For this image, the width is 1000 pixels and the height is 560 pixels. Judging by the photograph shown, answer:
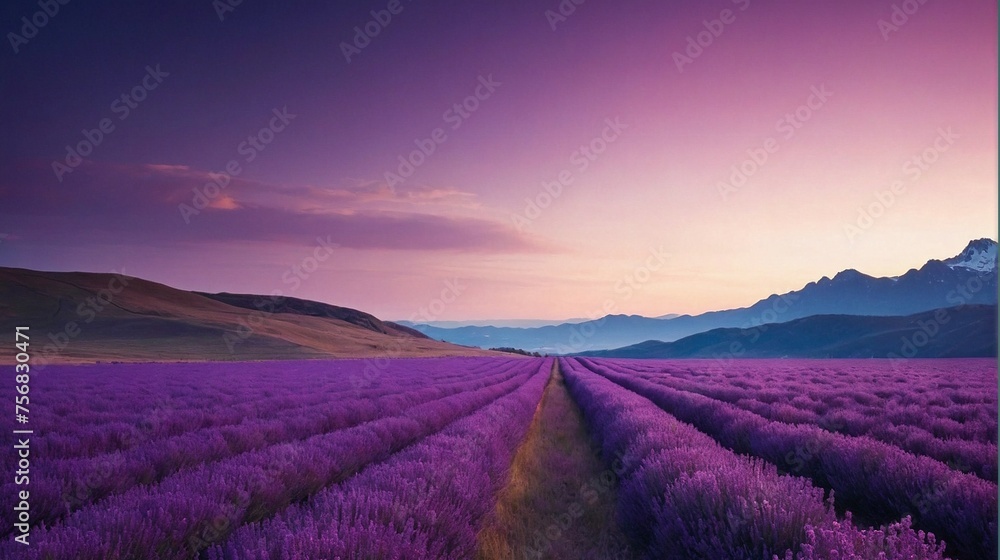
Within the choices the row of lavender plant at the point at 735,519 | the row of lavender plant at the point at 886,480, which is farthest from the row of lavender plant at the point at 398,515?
the row of lavender plant at the point at 886,480

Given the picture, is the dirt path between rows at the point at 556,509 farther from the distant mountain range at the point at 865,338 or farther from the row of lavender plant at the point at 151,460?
the distant mountain range at the point at 865,338

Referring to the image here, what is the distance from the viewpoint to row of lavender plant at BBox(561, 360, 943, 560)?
2.15 m

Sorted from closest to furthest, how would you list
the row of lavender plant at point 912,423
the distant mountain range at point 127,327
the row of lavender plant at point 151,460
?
the row of lavender plant at point 151,460 → the row of lavender plant at point 912,423 → the distant mountain range at point 127,327

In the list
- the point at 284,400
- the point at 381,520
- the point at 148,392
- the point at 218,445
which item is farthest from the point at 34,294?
the point at 381,520

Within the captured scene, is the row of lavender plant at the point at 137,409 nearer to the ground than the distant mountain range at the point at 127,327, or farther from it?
nearer to the ground

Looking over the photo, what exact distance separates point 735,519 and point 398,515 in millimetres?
1982

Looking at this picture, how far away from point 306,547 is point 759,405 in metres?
9.67

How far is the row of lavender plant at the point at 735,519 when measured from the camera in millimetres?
2152

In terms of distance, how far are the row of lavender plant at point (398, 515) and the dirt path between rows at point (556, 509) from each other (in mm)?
295

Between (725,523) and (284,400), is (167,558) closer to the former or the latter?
(725,523)

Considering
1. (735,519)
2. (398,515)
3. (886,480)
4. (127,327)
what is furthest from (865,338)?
(127,327)

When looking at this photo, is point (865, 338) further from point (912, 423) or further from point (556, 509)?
point (556, 509)

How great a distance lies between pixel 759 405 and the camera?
9445 millimetres

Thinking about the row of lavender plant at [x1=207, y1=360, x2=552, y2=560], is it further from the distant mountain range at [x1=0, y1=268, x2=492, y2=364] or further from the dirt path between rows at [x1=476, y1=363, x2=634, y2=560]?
the distant mountain range at [x1=0, y1=268, x2=492, y2=364]
